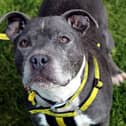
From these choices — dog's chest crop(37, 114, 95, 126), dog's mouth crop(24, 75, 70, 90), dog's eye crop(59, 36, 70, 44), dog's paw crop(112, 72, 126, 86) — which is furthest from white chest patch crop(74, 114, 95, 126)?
dog's paw crop(112, 72, 126, 86)

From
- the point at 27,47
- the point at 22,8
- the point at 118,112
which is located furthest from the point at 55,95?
the point at 22,8

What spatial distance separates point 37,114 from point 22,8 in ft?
5.27

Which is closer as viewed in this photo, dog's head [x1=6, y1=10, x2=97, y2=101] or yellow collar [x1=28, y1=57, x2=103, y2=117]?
dog's head [x1=6, y1=10, x2=97, y2=101]

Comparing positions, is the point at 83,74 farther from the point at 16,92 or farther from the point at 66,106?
the point at 16,92

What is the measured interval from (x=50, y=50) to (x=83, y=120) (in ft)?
2.10

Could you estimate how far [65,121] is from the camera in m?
3.29

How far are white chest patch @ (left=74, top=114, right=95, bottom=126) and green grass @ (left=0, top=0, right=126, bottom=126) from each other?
1.79 feet

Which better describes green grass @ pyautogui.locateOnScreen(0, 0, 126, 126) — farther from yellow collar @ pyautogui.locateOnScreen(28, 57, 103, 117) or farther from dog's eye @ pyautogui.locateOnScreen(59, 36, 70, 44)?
dog's eye @ pyautogui.locateOnScreen(59, 36, 70, 44)

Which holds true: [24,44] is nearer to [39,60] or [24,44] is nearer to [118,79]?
[39,60]

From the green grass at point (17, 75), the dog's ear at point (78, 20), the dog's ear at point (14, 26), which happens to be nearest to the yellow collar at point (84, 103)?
the dog's ear at point (78, 20)

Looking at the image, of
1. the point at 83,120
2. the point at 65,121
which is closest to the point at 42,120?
the point at 65,121

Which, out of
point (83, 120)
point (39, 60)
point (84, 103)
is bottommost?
point (83, 120)

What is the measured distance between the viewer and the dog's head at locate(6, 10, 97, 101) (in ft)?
9.28

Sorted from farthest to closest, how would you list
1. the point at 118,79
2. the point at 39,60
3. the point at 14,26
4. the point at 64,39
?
1. the point at 118,79
2. the point at 14,26
3. the point at 64,39
4. the point at 39,60
